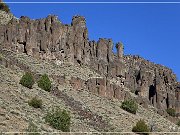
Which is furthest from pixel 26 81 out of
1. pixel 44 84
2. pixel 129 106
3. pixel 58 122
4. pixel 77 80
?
pixel 129 106

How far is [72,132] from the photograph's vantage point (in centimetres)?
5538

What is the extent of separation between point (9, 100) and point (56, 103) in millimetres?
13178

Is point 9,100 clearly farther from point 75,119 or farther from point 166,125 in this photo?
point 166,125

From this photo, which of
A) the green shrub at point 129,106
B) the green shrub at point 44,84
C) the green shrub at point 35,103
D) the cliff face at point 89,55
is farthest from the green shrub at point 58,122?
the cliff face at point 89,55

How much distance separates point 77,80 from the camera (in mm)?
92375

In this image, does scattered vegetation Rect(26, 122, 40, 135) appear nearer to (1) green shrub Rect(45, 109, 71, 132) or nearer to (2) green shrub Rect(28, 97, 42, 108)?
(1) green shrub Rect(45, 109, 71, 132)

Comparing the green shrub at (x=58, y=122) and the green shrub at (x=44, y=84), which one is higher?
the green shrub at (x=44, y=84)

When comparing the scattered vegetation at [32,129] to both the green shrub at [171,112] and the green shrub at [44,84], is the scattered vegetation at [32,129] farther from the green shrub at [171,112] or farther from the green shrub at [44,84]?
the green shrub at [171,112]

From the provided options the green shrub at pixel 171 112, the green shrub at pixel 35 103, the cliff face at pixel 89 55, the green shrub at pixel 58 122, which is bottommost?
the green shrub at pixel 58 122

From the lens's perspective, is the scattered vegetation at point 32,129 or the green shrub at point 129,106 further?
the green shrub at point 129,106

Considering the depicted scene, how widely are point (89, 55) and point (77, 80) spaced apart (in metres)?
23.6

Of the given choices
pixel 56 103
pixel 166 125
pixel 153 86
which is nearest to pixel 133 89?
pixel 153 86

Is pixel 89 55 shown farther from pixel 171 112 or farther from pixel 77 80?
pixel 77 80

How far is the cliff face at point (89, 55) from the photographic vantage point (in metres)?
101
